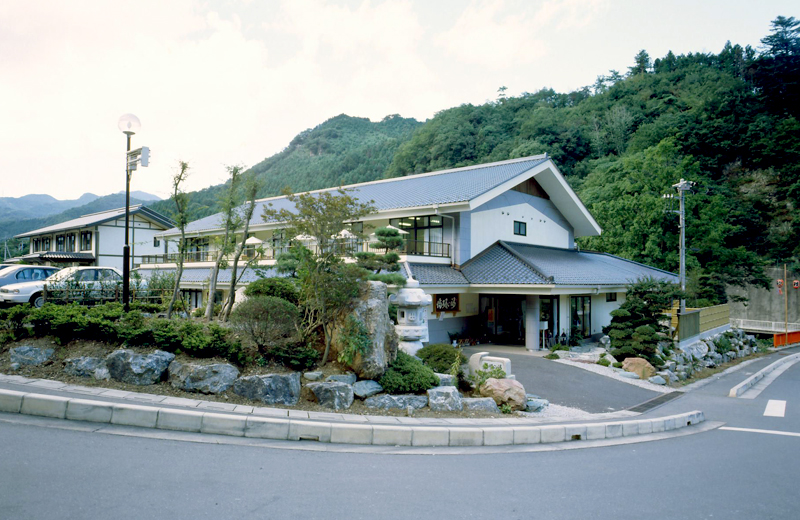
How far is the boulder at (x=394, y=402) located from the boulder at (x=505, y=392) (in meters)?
1.48

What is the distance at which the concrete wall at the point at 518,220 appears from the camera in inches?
741

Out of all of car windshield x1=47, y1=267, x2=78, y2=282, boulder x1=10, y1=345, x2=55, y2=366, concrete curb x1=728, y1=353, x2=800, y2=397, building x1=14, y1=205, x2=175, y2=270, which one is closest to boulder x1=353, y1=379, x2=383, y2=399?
boulder x1=10, y1=345, x2=55, y2=366

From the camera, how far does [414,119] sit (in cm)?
9181

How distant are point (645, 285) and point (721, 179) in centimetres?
3106

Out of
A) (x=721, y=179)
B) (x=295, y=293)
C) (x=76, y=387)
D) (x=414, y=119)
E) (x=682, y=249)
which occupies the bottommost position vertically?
(x=76, y=387)

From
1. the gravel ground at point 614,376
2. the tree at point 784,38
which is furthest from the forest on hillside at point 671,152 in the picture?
the gravel ground at point 614,376

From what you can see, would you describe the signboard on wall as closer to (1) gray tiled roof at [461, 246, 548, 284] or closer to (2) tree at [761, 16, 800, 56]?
(1) gray tiled roof at [461, 246, 548, 284]

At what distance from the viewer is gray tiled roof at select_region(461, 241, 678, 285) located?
16.4 meters

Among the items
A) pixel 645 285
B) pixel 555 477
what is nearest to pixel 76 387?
pixel 555 477

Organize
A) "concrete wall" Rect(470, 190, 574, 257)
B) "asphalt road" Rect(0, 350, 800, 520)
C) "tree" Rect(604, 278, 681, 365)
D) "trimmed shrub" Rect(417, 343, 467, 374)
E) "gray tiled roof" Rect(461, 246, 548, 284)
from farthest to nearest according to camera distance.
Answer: "concrete wall" Rect(470, 190, 574, 257) → "gray tiled roof" Rect(461, 246, 548, 284) → "tree" Rect(604, 278, 681, 365) → "trimmed shrub" Rect(417, 343, 467, 374) → "asphalt road" Rect(0, 350, 800, 520)

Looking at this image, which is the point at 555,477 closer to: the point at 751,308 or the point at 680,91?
Answer: the point at 751,308

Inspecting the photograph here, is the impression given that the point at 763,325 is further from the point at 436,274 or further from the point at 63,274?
the point at 63,274

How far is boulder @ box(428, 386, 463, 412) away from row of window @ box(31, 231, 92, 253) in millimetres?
34329

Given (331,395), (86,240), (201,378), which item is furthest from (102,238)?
(331,395)
